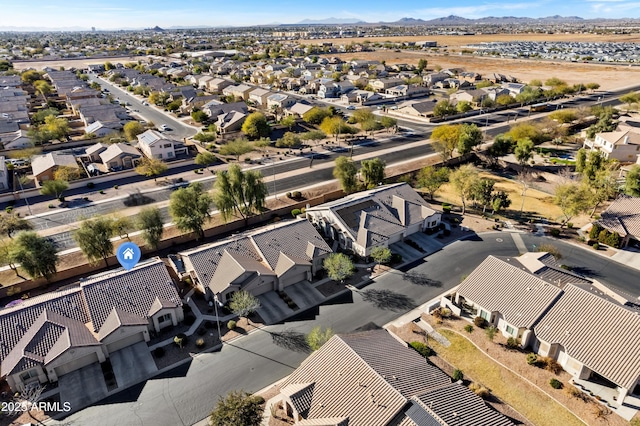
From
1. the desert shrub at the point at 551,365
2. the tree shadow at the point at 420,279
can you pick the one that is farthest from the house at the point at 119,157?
the desert shrub at the point at 551,365

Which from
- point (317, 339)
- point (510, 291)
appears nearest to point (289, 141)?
point (317, 339)

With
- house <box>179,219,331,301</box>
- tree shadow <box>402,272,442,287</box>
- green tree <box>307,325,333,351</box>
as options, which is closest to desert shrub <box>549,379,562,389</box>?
tree shadow <box>402,272,442,287</box>

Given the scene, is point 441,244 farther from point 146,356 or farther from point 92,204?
point 92,204

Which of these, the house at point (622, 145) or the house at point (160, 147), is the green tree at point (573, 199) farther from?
the house at point (160, 147)

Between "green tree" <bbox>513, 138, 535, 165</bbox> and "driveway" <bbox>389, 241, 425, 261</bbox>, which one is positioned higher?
"green tree" <bbox>513, 138, 535, 165</bbox>

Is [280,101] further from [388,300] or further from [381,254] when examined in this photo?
[388,300]

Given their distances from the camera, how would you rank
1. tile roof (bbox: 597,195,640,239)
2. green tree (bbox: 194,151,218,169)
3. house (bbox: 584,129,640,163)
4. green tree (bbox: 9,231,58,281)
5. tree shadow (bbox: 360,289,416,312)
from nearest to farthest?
green tree (bbox: 9,231,58,281) < tree shadow (bbox: 360,289,416,312) < tile roof (bbox: 597,195,640,239) < house (bbox: 584,129,640,163) < green tree (bbox: 194,151,218,169)

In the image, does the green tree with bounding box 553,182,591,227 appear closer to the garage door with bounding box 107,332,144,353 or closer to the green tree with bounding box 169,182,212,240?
the green tree with bounding box 169,182,212,240
